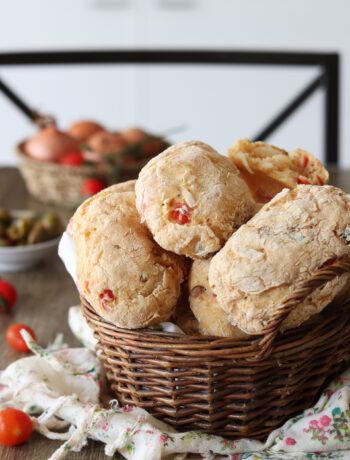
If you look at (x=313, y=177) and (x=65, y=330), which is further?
(x=65, y=330)

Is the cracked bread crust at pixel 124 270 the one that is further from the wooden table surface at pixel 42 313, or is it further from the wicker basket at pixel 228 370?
the wooden table surface at pixel 42 313

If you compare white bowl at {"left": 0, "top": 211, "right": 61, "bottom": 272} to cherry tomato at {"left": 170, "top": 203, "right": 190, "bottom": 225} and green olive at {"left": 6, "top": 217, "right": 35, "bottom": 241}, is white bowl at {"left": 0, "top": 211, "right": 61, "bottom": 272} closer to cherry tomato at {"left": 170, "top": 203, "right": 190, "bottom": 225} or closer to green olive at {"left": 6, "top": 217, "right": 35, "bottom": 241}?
green olive at {"left": 6, "top": 217, "right": 35, "bottom": 241}

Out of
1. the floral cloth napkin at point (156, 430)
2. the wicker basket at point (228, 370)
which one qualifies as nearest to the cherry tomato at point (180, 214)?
the wicker basket at point (228, 370)

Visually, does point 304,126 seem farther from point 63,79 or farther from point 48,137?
point 48,137

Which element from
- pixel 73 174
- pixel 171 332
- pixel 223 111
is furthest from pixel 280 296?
pixel 223 111

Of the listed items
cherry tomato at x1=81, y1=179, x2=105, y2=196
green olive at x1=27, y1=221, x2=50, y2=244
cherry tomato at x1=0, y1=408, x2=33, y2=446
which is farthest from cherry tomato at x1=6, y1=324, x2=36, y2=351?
cherry tomato at x1=81, y1=179, x2=105, y2=196

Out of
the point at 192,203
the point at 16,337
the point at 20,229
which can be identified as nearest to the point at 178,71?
the point at 20,229
